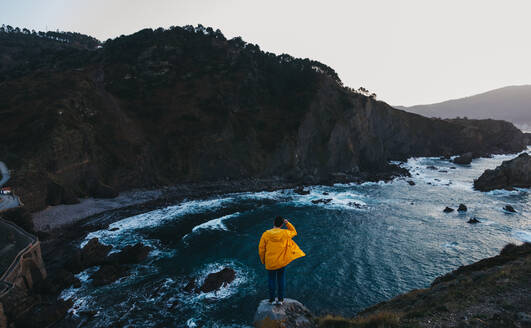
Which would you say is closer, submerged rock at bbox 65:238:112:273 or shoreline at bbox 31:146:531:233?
submerged rock at bbox 65:238:112:273

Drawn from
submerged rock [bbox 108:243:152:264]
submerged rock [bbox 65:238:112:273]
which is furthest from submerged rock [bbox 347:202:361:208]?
submerged rock [bbox 65:238:112:273]

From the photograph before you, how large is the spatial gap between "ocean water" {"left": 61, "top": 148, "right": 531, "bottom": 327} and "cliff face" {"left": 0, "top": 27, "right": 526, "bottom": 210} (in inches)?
472

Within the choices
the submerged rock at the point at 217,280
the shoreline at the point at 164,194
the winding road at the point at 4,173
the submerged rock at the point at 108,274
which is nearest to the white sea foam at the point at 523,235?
the shoreline at the point at 164,194

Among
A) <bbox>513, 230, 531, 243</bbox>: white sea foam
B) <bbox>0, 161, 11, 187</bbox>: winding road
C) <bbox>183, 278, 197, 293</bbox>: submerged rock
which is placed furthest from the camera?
<bbox>0, 161, 11, 187</bbox>: winding road

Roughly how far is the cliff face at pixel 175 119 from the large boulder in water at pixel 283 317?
36.7 m

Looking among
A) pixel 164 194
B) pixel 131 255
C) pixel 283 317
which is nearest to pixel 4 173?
pixel 164 194

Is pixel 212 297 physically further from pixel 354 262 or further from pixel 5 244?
pixel 5 244

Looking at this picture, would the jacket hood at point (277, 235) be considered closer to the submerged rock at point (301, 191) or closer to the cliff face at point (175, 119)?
the cliff face at point (175, 119)

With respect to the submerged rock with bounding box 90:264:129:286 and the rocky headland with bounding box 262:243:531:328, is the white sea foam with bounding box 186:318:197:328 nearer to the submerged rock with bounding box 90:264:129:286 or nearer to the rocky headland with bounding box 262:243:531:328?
the submerged rock with bounding box 90:264:129:286

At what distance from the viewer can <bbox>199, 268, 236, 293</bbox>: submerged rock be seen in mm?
20641

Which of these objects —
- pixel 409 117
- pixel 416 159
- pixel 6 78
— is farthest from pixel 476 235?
pixel 6 78

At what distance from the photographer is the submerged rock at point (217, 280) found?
20.6m

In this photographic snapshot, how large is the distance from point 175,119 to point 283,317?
56.2m

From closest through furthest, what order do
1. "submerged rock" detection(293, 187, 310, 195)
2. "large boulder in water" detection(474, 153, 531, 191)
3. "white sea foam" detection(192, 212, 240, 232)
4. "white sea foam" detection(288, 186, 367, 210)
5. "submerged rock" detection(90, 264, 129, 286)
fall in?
1. "submerged rock" detection(90, 264, 129, 286)
2. "white sea foam" detection(192, 212, 240, 232)
3. "white sea foam" detection(288, 186, 367, 210)
4. "submerged rock" detection(293, 187, 310, 195)
5. "large boulder in water" detection(474, 153, 531, 191)
